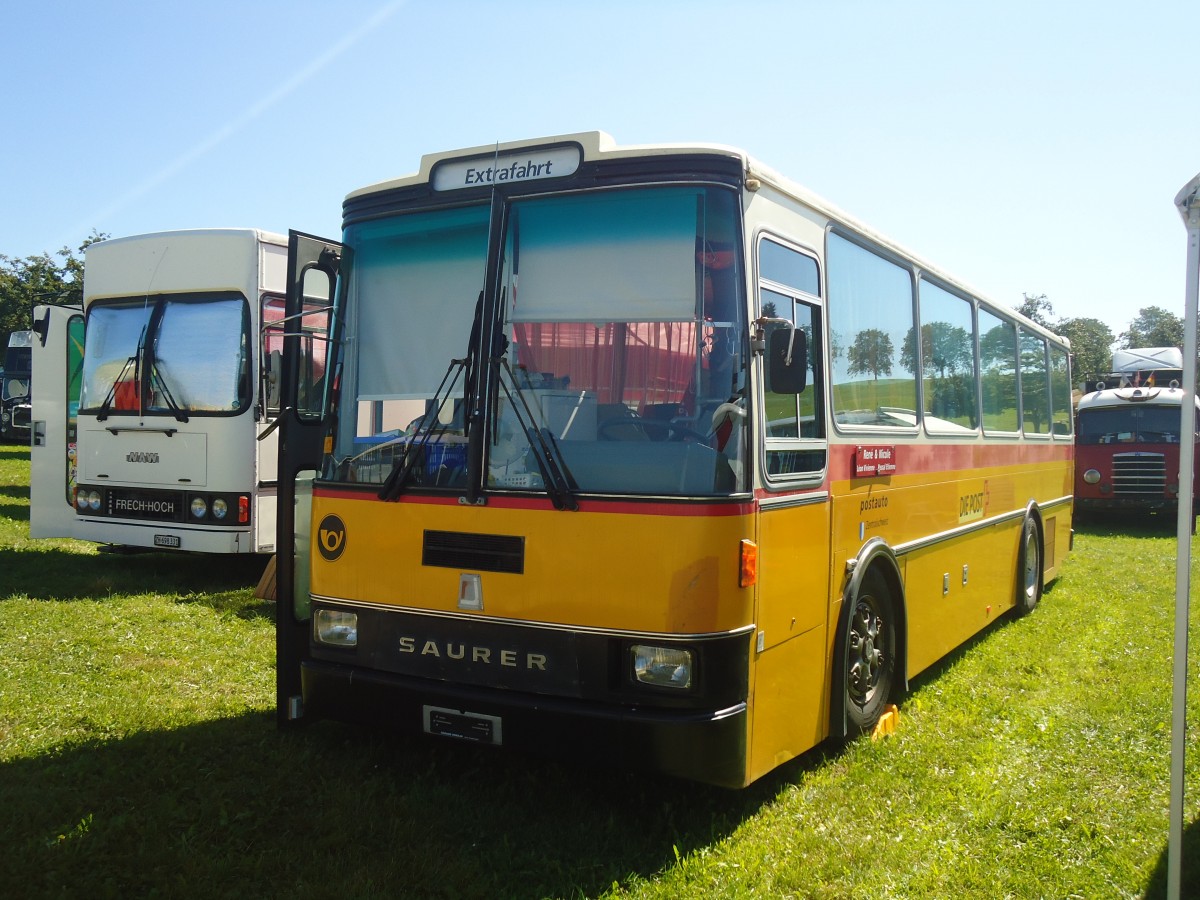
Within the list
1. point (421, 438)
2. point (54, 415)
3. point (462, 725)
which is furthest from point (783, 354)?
point (54, 415)

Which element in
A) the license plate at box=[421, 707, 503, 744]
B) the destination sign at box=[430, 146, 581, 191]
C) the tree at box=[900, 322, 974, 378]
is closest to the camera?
the license plate at box=[421, 707, 503, 744]

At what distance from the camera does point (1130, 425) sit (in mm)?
19906

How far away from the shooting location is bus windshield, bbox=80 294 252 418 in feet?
30.9

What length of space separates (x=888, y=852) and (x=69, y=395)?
9551 millimetres

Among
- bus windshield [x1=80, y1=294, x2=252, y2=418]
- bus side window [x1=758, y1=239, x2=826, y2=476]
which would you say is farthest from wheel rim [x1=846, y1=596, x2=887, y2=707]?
bus windshield [x1=80, y1=294, x2=252, y2=418]

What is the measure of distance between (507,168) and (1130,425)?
721 inches

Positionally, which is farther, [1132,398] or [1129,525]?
[1129,525]

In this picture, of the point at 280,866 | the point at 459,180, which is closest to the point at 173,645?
the point at 280,866

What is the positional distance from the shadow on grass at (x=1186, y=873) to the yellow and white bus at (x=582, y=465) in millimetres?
1520

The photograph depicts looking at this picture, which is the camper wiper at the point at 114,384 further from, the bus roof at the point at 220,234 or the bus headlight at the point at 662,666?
the bus headlight at the point at 662,666

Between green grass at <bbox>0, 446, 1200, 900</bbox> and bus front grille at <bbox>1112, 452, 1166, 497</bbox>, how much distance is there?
524 inches

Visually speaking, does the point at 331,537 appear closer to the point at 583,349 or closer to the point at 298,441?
the point at 298,441

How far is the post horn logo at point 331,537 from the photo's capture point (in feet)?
16.4

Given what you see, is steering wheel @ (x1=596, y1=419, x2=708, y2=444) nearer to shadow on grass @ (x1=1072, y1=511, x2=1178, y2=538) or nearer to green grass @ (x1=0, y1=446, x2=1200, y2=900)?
green grass @ (x1=0, y1=446, x2=1200, y2=900)
